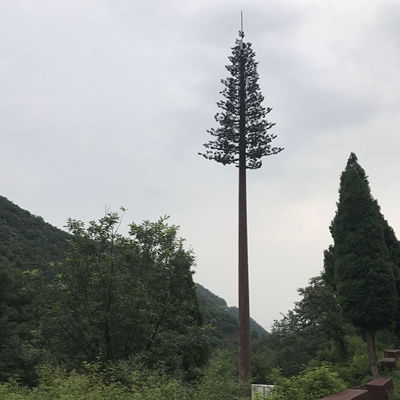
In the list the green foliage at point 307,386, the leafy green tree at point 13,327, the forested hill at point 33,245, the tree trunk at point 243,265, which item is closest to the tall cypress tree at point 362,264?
the tree trunk at point 243,265

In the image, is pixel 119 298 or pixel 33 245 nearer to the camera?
pixel 119 298

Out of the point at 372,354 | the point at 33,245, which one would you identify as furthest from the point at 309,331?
the point at 33,245

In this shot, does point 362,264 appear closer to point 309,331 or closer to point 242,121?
point 242,121

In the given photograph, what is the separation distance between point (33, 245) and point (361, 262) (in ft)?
124

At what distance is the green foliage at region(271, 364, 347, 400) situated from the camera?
7531 millimetres

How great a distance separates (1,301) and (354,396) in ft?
99.5

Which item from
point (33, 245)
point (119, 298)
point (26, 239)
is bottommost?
point (119, 298)

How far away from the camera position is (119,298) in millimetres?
12492

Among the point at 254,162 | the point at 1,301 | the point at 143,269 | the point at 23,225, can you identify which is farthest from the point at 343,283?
the point at 23,225

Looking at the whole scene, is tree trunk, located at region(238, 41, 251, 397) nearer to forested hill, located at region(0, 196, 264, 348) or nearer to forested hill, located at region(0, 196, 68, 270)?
forested hill, located at region(0, 196, 264, 348)

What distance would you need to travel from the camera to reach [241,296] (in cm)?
1661

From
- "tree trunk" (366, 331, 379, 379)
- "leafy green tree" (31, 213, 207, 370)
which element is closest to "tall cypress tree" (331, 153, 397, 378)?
"tree trunk" (366, 331, 379, 379)

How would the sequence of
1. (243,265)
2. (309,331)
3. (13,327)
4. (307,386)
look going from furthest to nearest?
(309,331)
(13,327)
(243,265)
(307,386)

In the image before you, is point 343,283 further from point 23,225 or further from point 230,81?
point 23,225
